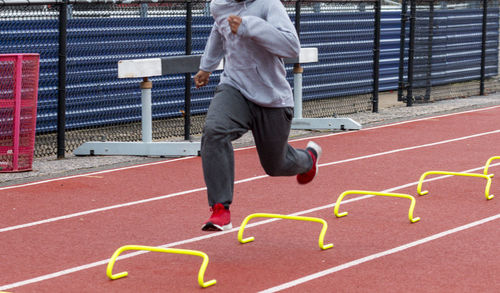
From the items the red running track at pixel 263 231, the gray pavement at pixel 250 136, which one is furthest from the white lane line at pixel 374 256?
the gray pavement at pixel 250 136

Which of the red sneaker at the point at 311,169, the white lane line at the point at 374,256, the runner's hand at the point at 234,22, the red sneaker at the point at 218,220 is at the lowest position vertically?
the white lane line at the point at 374,256

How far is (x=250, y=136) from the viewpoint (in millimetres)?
13797

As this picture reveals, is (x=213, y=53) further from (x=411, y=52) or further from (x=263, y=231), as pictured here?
(x=411, y=52)

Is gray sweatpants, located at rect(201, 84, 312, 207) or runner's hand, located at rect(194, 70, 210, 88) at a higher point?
runner's hand, located at rect(194, 70, 210, 88)

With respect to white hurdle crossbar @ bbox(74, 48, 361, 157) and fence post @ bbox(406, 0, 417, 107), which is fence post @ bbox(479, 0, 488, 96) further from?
white hurdle crossbar @ bbox(74, 48, 361, 157)

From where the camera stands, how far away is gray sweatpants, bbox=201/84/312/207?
6.57m

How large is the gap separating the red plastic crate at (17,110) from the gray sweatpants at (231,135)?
4.33 metres

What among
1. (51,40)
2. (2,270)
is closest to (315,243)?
(2,270)

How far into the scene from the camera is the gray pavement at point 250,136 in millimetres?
10584

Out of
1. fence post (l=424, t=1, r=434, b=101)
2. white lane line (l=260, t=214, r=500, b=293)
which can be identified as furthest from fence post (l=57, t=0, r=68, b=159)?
fence post (l=424, t=1, r=434, b=101)

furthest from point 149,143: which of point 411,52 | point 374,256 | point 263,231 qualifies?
point 411,52

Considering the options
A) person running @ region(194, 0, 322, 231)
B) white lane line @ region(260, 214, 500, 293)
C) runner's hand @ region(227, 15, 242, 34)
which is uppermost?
runner's hand @ region(227, 15, 242, 34)

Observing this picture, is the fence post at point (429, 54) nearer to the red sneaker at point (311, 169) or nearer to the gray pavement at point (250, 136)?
the gray pavement at point (250, 136)

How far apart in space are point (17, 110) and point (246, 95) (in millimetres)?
4530
